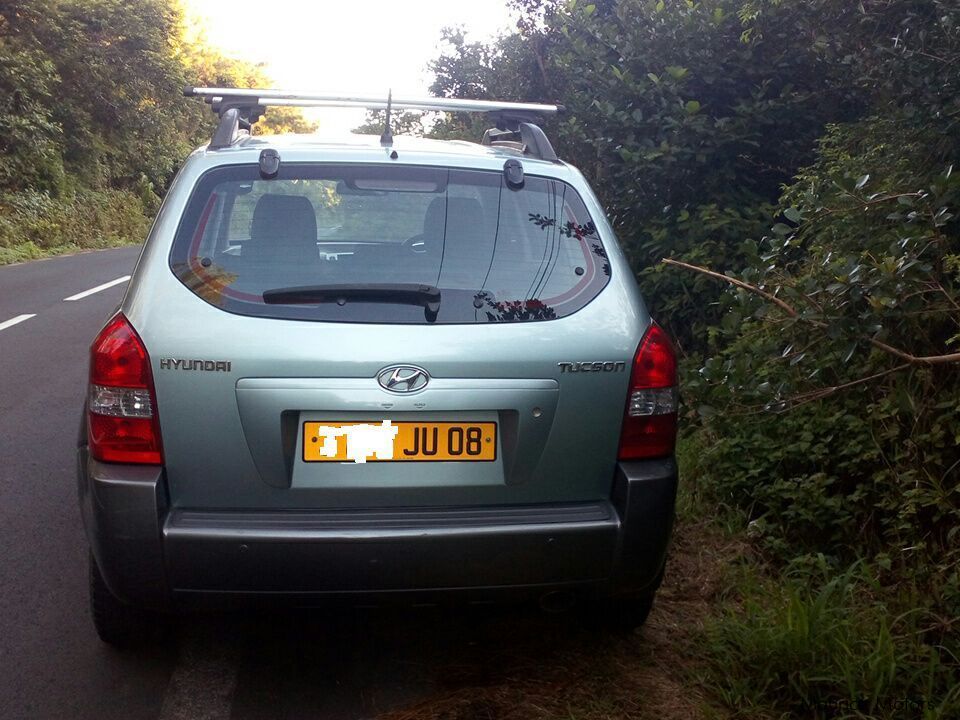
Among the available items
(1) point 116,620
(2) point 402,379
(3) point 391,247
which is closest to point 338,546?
(2) point 402,379

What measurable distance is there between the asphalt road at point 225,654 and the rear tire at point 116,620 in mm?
58

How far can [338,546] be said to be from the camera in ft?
10.1

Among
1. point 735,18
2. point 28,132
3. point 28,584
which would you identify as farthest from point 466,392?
point 28,132

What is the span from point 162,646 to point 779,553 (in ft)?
7.74

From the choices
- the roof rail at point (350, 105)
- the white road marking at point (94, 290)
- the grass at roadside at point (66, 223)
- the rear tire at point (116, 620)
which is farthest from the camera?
the grass at roadside at point (66, 223)

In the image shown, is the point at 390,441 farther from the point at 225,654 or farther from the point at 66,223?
the point at 66,223

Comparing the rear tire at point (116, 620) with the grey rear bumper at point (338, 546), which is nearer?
the grey rear bumper at point (338, 546)

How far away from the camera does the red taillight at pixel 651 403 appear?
11.0ft

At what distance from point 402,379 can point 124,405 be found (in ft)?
2.52

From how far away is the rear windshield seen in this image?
3.26 metres

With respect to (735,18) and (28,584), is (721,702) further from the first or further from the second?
(735,18)

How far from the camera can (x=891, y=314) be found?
368 centimetres

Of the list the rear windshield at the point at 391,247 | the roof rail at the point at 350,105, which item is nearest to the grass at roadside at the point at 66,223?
the roof rail at the point at 350,105

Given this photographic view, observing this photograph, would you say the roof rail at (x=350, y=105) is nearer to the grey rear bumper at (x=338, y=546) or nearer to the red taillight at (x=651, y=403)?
the red taillight at (x=651, y=403)
